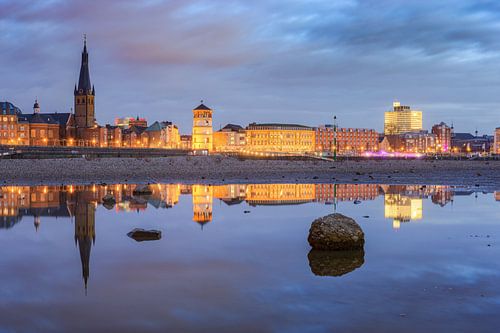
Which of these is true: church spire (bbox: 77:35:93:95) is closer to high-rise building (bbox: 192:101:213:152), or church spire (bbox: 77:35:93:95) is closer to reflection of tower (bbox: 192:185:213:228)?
high-rise building (bbox: 192:101:213:152)

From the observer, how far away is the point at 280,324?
35.3 ft

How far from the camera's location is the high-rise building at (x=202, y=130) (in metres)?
167

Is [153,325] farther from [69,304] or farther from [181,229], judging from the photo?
[181,229]

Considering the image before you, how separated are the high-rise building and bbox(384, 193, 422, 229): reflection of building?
423ft

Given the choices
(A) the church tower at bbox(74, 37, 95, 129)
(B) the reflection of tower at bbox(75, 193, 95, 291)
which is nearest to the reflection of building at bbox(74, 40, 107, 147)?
(A) the church tower at bbox(74, 37, 95, 129)

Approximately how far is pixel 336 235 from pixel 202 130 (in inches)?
6027

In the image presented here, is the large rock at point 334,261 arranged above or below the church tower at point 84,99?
below

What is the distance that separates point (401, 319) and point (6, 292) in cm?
915

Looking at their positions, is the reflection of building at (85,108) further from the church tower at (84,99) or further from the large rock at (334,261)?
the large rock at (334,261)

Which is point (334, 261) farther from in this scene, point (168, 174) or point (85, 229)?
point (168, 174)

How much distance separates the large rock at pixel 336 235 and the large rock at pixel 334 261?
251 millimetres

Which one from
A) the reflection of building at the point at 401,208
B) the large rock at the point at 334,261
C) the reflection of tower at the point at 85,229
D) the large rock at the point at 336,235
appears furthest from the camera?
the reflection of building at the point at 401,208

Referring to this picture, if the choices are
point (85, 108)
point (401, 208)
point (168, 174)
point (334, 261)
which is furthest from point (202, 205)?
point (85, 108)

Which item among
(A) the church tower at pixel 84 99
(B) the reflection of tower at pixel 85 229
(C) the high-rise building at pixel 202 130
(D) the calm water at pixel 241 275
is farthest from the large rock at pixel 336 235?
(A) the church tower at pixel 84 99
